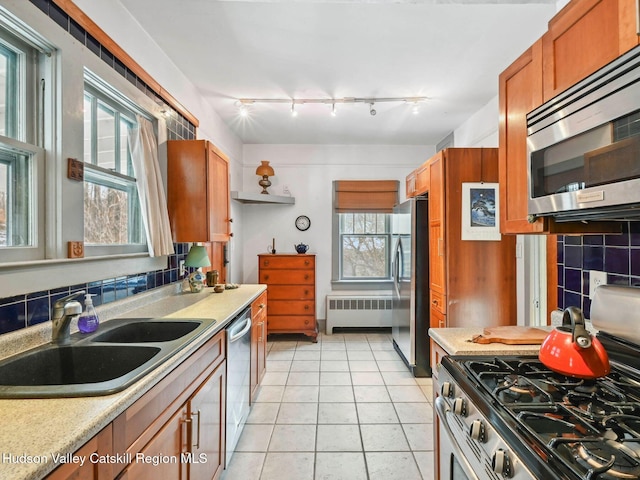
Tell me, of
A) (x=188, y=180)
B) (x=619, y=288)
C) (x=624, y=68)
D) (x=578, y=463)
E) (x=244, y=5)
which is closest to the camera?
(x=578, y=463)

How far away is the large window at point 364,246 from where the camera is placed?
192 inches

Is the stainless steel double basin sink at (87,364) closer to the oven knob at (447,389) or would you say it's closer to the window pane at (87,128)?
the window pane at (87,128)

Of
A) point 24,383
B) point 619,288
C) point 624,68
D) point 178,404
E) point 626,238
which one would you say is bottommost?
point 178,404

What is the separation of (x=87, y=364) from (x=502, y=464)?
149cm

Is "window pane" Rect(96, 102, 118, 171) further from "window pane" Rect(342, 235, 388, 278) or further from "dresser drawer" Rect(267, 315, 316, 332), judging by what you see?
"window pane" Rect(342, 235, 388, 278)

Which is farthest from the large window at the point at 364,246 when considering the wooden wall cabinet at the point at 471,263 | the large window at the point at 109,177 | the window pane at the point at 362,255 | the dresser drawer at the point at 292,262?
the large window at the point at 109,177

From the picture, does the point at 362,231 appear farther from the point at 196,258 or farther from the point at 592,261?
the point at 592,261

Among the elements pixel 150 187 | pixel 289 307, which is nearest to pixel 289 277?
pixel 289 307

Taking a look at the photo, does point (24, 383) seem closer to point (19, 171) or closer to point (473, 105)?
point (19, 171)

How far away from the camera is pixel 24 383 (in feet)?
3.78

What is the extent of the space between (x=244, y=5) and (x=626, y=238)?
228 cm

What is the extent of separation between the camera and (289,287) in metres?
4.30

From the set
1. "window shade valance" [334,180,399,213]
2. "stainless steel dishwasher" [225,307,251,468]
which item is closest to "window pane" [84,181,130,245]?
"stainless steel dishwasher" [225,307,251,468]

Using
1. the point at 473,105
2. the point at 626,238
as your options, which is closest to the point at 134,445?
the point at 626,238
